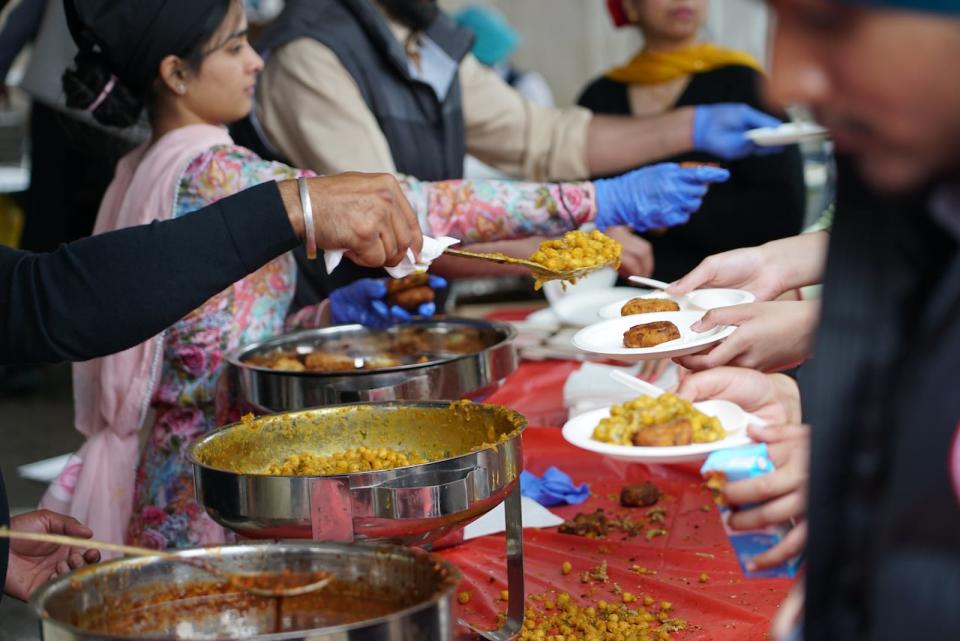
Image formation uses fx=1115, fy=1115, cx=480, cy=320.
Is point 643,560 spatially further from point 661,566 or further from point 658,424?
point 658,424

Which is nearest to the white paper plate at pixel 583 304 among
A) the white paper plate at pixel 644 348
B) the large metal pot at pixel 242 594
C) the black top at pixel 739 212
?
the black top at pixel 739 212

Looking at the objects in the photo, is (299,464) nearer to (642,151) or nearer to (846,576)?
(846,576)

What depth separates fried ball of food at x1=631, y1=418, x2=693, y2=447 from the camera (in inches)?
53.0

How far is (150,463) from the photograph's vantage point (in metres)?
2.35

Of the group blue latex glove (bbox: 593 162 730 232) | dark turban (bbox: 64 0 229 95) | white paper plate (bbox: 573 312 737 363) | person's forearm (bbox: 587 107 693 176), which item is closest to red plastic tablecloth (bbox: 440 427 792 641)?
white paper plate (bbox: 573 312 737 363)

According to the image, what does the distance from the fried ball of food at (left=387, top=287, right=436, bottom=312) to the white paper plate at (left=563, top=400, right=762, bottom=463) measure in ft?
3.25

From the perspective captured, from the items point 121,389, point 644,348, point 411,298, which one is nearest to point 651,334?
point 644,348

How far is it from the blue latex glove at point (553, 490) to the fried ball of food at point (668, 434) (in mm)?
794

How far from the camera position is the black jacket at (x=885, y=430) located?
76 centimetres

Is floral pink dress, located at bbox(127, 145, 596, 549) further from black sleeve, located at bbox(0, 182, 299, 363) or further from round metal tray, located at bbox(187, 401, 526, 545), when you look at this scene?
black sleeve, located at bbox(0, 182, 299, 363)

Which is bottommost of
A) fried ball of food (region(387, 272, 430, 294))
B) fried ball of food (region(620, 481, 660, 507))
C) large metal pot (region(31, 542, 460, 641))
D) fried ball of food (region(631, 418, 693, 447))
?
fried ball of food (region(620, 481, 660, 507))

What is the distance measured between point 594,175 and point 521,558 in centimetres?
201

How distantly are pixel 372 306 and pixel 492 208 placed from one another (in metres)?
0.34

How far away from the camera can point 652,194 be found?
2.49 m
